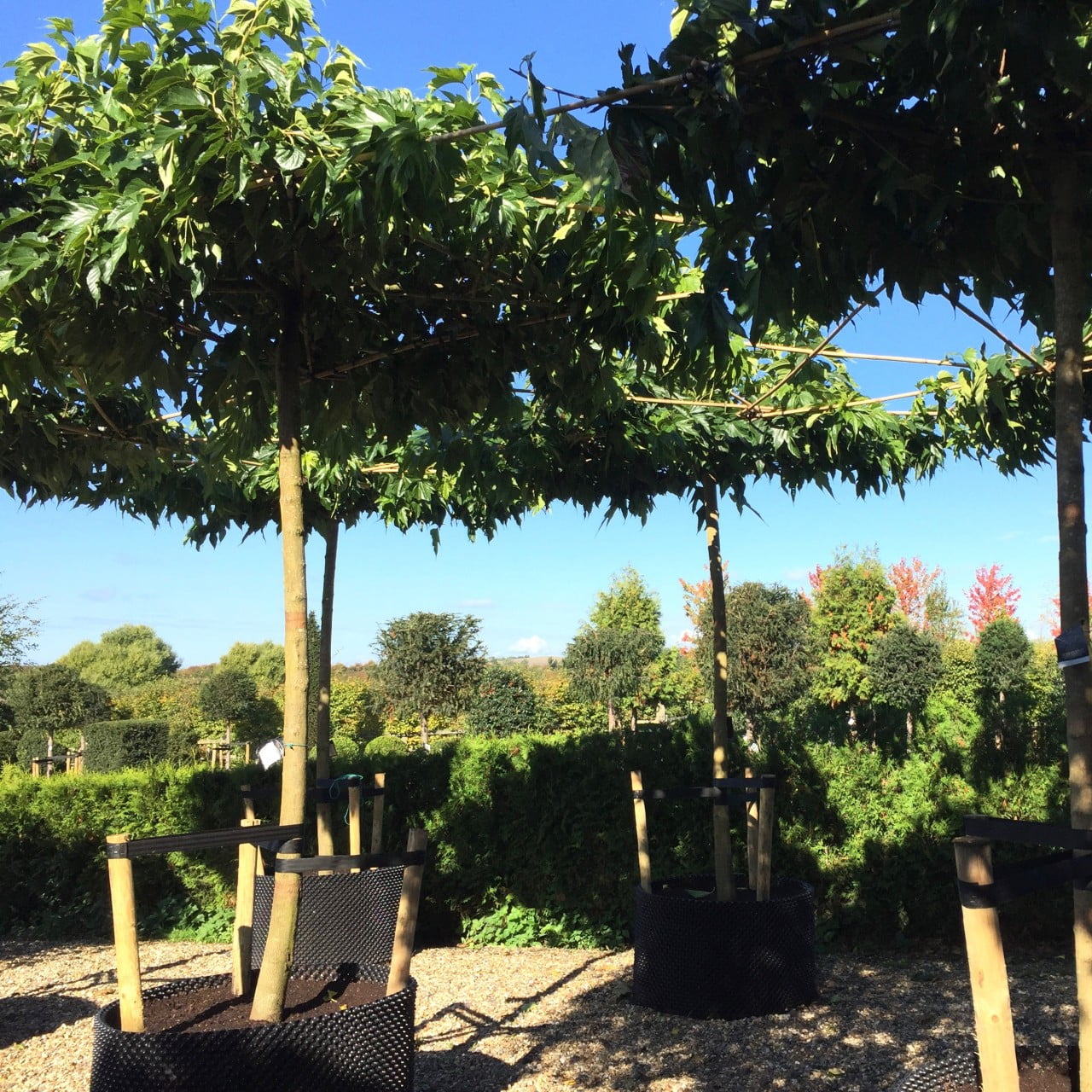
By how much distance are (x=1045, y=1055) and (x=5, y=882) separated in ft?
25.0

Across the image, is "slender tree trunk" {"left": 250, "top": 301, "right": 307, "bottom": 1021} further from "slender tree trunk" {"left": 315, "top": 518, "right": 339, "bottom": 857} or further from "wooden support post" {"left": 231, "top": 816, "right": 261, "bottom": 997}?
"slender tree trunk" {"left": 315, "top": 518, "right": 339, "bottom": 857}

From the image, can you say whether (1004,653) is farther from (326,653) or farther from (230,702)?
(230,702)

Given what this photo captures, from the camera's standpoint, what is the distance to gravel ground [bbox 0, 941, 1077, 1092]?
382cm

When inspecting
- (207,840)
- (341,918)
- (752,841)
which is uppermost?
(207,840)

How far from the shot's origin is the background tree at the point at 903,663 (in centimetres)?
1811

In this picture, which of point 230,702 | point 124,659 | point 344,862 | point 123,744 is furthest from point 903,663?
point 124,659

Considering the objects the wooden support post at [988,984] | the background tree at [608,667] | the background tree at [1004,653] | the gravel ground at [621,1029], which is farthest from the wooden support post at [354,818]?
the background tree at [608,667]

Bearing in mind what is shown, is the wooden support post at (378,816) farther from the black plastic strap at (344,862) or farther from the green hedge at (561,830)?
the black plastic strap at (344,862)

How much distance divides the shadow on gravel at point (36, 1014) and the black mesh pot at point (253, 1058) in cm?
233

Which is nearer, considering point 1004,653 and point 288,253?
point 288,253

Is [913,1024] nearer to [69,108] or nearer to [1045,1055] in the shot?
[1045,1055]

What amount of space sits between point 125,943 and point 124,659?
167 feet

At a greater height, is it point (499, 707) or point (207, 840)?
point (499, 707)

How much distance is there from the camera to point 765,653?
21.1 m
